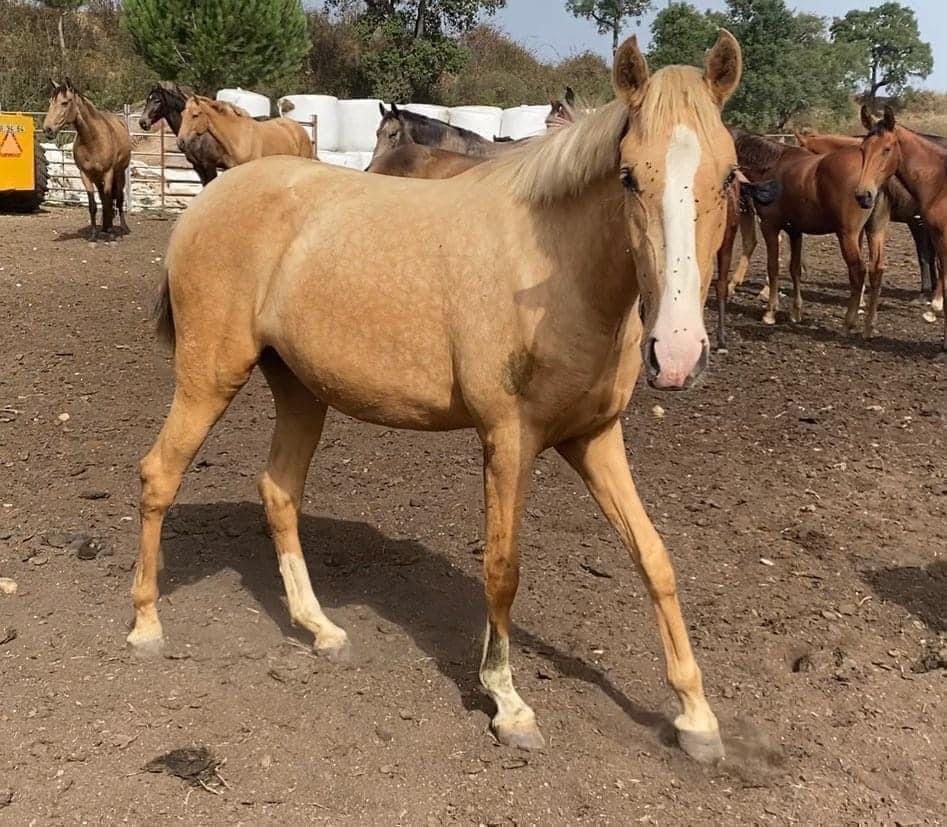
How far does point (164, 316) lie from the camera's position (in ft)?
12.1

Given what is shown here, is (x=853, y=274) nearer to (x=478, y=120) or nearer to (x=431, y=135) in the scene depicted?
(x=431, y=135)

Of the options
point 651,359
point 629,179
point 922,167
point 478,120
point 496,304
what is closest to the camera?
point 651,359

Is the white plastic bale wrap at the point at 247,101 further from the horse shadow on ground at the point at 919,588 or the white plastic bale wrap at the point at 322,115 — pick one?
the horse shadow on ground at the point at 919,588

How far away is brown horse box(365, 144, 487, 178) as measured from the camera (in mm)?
8891

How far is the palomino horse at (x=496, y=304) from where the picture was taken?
2.17 meters

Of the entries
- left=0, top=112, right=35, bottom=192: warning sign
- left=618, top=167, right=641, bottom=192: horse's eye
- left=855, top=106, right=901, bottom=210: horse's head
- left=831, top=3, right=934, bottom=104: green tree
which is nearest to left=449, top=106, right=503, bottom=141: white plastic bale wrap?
left=0, top=112, right=35, bottom=192: warning sign

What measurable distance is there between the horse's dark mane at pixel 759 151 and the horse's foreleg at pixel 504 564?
8874 mm

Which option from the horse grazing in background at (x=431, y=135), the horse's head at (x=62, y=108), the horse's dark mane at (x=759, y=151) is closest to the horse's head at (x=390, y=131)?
the horse grazing in background at (x=431, y=135)

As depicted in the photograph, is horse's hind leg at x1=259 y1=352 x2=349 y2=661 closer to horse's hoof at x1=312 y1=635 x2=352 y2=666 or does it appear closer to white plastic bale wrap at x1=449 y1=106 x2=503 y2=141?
horse's hoof at x1=312 y1=635 x2=352 y2=666

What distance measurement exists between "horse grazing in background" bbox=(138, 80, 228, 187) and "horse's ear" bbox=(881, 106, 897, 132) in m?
8.49

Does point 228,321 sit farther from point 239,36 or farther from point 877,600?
point 239,36

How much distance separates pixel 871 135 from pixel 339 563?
7.13m

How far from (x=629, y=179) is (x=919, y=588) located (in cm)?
272

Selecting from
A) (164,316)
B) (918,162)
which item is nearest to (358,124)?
(918,162)
